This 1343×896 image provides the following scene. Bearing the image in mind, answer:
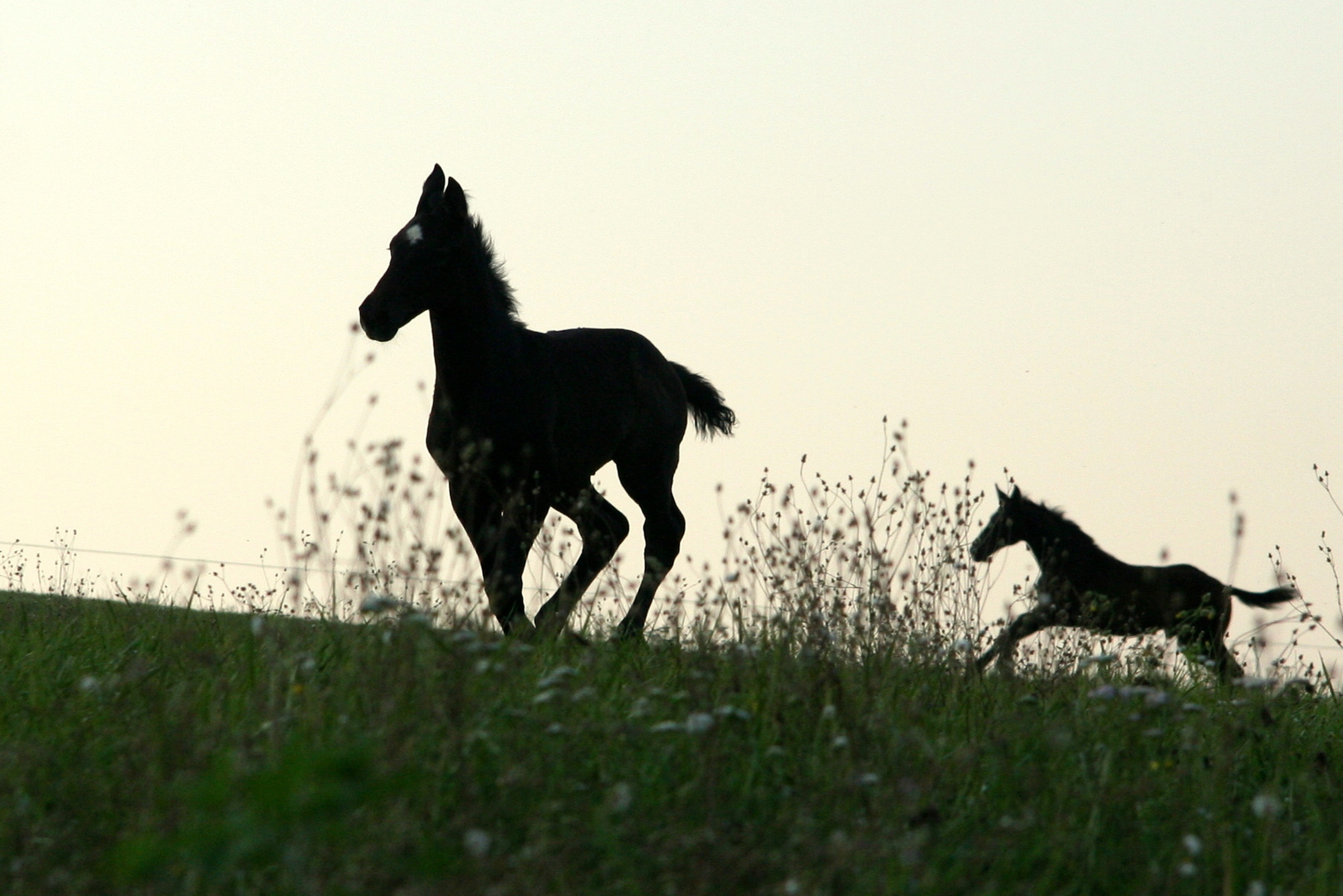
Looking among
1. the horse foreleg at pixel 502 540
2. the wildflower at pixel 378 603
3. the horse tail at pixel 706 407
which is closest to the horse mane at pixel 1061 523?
the horse tail at pixel 706 407

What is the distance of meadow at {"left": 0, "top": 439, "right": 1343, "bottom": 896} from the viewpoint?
93.7 inches

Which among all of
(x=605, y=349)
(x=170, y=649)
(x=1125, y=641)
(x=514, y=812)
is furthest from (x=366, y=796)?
(x=605, y=349)

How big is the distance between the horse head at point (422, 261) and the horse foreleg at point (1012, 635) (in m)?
3.06

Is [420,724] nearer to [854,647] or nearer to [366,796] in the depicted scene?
[366,796]

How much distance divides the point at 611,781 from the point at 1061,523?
20.4 ft

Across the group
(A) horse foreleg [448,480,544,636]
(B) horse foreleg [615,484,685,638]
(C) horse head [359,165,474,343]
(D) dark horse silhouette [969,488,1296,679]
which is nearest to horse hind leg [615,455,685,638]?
(B) horse foreleg [615,484,685,638]

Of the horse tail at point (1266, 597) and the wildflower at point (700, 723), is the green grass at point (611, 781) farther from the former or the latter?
the horse tail at point (1266, 597)

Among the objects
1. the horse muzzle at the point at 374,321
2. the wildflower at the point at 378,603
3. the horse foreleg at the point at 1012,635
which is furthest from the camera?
the horse muzzle at the point at 374,321

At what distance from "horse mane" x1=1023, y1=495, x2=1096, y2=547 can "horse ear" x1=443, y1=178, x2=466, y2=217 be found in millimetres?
4249

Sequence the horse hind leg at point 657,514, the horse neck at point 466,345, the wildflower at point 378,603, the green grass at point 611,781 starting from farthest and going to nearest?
the horse hind leg at point 657,514
the horse neck at point 466,345
the wildflower at point 378,603
the green grass at point 611,781

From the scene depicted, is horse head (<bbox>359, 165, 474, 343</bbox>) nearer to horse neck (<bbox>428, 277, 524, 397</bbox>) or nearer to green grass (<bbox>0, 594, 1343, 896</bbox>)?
horse neck (<bbox>428, 277, 524, 397</bbox>)

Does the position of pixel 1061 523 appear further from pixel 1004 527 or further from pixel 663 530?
pixel 663 530

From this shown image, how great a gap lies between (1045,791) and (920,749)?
33 cm

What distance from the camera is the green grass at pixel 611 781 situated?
92.9 inches
